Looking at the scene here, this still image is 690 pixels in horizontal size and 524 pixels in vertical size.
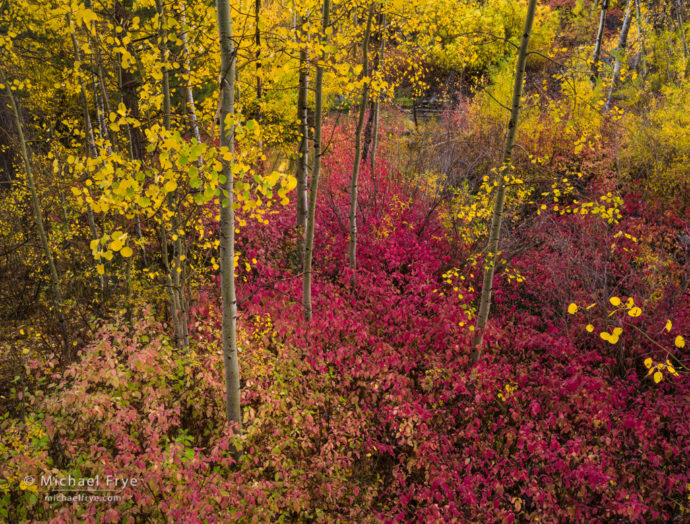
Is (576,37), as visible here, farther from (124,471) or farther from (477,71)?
(124,471)

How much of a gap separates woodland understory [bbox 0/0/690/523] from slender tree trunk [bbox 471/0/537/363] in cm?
4

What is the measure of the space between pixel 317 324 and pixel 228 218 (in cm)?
367

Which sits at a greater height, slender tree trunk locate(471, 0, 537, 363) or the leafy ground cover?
slender tree trunk locate(471, 0, 537, 363)

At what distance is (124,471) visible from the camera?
3783 millimetres

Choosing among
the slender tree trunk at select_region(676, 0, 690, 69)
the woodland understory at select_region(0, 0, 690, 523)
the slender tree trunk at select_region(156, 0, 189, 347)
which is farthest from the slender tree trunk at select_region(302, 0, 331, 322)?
the slender tree trunk at select_region(676, 0, 690, 69)

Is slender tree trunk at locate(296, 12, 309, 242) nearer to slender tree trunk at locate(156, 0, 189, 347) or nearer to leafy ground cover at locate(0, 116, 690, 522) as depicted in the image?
leafy ground cover at locate(0, 116, 690, 522)

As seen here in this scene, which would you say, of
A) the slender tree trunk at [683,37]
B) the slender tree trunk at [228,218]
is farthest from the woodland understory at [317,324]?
the slender tree trunk at [683,37]

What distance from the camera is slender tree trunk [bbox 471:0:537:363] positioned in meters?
5.34

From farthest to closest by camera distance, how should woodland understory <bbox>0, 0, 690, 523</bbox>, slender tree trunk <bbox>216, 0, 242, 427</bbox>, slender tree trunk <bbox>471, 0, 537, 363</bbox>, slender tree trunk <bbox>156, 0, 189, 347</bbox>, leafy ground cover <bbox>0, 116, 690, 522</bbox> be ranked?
slender tree trunk <bbox>471, 0, 537, 363</bbox>
slender tree trunk <bbox>156, 0, 189, 347</bbox>
leafy ground cover <bbox>0, 116, 690, 522</bbox>
woodland understory <bbox>0, 0, 690, 523</bbox>
slender tree trunk <bbox>216, 0, 242, 427</bbox>

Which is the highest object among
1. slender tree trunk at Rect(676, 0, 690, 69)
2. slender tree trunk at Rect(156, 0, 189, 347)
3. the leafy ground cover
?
slender tree trunk at Rect(676, 0, 690, 69)

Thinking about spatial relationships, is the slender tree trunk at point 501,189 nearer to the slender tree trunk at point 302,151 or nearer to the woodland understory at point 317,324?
the woodland understory at point 317,324

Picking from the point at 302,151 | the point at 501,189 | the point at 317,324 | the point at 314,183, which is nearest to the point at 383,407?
the point at 317,324

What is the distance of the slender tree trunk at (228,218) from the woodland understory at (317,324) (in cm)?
3

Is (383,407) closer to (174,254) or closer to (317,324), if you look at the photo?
(317,324)
